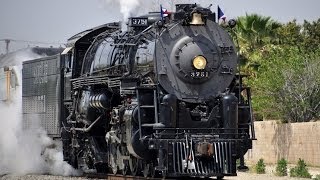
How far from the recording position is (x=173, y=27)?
16.8 meters

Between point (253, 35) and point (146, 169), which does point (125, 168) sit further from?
point (253, 35)

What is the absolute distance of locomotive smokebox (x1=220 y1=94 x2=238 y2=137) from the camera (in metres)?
16.4

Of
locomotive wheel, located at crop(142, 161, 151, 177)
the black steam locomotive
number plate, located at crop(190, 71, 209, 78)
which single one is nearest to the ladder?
the black steam locomotive

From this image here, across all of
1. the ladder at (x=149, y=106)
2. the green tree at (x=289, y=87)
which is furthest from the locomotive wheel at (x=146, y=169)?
the green tree at (x=289, y=87)

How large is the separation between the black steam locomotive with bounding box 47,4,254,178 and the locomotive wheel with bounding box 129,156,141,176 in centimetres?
2

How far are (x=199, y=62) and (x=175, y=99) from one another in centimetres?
115

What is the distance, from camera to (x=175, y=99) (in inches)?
635

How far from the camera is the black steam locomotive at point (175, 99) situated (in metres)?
15.9

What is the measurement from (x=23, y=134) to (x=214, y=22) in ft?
33.9

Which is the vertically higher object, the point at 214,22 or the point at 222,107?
the point at 214,22

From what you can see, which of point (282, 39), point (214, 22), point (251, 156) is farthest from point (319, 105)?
point (214, 22)

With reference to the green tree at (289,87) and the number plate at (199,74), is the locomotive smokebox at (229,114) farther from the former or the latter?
the green tree at (289,87)

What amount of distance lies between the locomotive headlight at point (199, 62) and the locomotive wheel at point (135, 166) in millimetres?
2813

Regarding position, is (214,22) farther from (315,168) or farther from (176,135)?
(315,168)
